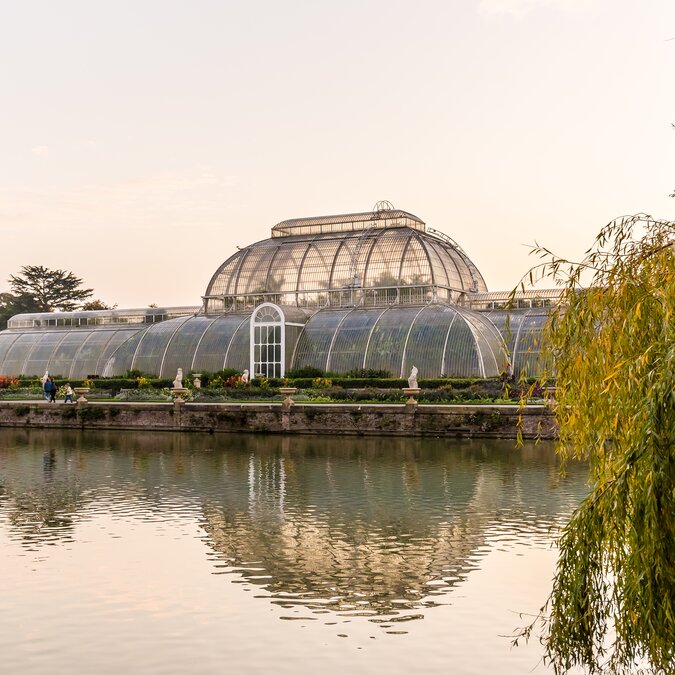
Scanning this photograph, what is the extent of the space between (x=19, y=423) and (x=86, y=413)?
188 inches

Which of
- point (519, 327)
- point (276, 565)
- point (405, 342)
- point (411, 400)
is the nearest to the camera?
point (276, 565)

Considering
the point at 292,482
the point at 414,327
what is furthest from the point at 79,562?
the point at 414,327

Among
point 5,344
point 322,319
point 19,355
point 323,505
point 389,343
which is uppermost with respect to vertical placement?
point 322,319

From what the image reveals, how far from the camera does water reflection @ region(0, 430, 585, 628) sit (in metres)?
16.2

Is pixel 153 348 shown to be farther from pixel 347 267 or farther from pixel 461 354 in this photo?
pixel 461 354

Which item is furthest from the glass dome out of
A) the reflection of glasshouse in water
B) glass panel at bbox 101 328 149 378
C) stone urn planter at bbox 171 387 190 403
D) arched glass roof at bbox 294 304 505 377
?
stone urn planter at bbox 171 387 190 403

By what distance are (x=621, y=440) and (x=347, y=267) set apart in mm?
62734

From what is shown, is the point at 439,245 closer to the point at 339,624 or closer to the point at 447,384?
the point at 447,384

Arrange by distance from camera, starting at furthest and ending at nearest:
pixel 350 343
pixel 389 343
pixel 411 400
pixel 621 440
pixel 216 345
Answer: pixel 216 345
pixel 350 343
pixel 389 343
pixel 411 400
pixel 621 440

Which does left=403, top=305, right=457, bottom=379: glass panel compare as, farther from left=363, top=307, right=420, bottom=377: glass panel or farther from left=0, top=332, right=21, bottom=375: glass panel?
left=0, top=332, right=21, bottom=375: glass panel

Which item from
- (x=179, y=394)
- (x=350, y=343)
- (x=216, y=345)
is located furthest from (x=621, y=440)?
(x=216, y=345)

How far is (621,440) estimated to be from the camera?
10.3 metres

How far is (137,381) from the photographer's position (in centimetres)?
6359

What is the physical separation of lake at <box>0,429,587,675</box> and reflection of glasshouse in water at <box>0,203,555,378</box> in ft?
97.6
